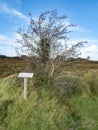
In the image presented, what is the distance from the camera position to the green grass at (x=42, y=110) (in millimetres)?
8672

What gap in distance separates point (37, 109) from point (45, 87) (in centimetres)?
303

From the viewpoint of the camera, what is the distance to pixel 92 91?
14.4 metres

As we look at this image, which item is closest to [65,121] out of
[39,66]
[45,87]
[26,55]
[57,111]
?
[57,111]

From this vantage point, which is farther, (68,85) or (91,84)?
(91,84)

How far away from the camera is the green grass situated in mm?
8672

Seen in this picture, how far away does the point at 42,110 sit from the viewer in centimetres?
968

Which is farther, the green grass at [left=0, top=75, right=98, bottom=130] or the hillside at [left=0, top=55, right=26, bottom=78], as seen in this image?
the hillside at [left=0, top=55, right=26, bottom=78]

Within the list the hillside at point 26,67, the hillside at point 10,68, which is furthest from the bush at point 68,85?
the hillside at point 10,68

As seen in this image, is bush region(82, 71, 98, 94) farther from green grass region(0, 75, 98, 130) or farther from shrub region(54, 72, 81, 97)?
green grass region(0, 75, 98, 130)

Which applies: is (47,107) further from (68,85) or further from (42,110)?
(68,85)

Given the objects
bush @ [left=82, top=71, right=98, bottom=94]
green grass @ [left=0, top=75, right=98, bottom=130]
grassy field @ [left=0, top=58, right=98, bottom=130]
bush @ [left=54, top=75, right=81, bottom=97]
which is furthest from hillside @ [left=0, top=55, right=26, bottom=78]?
green grass @ [left=0, top=75, right=98, bottom=130]

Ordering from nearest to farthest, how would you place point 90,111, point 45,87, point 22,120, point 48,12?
point 22,120, point 90,111, point 45,87, point 48,12

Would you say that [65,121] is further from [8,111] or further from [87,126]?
[8,111]

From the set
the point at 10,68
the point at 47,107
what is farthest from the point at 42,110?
the point at 10,68
